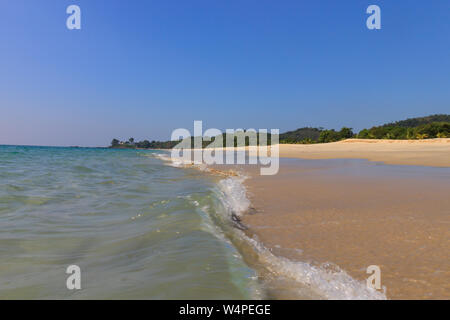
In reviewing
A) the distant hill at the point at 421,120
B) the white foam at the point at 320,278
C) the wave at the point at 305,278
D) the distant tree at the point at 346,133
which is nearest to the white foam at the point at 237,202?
the wave at the point at 305,278

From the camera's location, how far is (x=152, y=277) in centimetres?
238

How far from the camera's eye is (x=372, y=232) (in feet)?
11.6

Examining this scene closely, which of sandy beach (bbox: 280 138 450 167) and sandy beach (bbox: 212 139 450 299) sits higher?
sandy beach (bbox: 280 138 450 167)

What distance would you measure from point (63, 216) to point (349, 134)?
8530 cm

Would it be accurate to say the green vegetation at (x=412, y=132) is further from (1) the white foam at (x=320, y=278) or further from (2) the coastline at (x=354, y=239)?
(1) the white foam at (x=320, y=278)

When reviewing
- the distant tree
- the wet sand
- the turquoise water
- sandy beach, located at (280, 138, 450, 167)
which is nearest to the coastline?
the wet sand

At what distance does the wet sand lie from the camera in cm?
238

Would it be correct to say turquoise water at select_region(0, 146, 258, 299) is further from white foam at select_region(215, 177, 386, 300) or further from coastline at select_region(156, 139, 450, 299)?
coastline at select_region(156, 139, 450, 299)

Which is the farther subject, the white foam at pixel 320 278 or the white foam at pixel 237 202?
the white foam at pixel 237 202

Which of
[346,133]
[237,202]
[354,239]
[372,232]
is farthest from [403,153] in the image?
[346,133]

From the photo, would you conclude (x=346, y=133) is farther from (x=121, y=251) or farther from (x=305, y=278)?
(x=121, y=251)

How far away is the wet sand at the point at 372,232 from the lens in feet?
7.81
